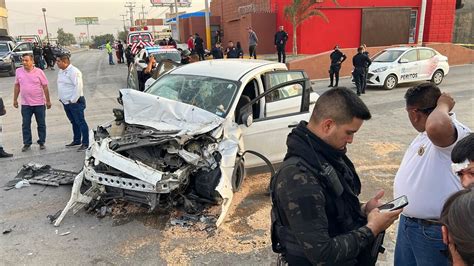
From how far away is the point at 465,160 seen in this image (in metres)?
1.64

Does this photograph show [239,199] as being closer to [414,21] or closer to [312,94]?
[312,94]

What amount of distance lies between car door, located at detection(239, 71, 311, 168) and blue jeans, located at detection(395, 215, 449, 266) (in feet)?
9.00

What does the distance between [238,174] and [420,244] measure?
2758mm

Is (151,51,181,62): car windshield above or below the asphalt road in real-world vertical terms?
above

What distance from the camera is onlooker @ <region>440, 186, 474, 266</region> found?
109 centimetres

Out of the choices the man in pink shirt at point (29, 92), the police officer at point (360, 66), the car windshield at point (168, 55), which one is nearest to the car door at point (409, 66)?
the police officer at point (360, 66)

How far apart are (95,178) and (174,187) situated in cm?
93

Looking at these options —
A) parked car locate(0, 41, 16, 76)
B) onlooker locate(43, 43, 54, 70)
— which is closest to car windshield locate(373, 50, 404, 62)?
parked car locate(0, 41, 16, 76)

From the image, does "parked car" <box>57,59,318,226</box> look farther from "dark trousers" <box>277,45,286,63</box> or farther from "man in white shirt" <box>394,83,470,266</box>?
"dark trousers" <box>277,45,286,63</box>

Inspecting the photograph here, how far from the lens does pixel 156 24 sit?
83062mm

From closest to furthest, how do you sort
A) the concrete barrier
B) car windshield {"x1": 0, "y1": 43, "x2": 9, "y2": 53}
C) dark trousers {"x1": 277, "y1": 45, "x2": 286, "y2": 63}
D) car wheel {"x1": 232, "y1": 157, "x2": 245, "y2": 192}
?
car wheel {"x1": 232, "y1": 157, "x2": 245, "y2": 192}
the concrete barrier
dark trousers {"x1": 277, "y1": 45, "x2": 286, "y2": 63}
car windshield {"x1": 0, "y1": 43, "x2": 9, "y2": 53}

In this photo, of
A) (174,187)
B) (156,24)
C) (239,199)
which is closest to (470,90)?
(239,199)

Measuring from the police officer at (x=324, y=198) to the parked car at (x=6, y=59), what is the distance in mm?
22519

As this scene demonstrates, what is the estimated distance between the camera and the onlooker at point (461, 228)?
1088 mm
